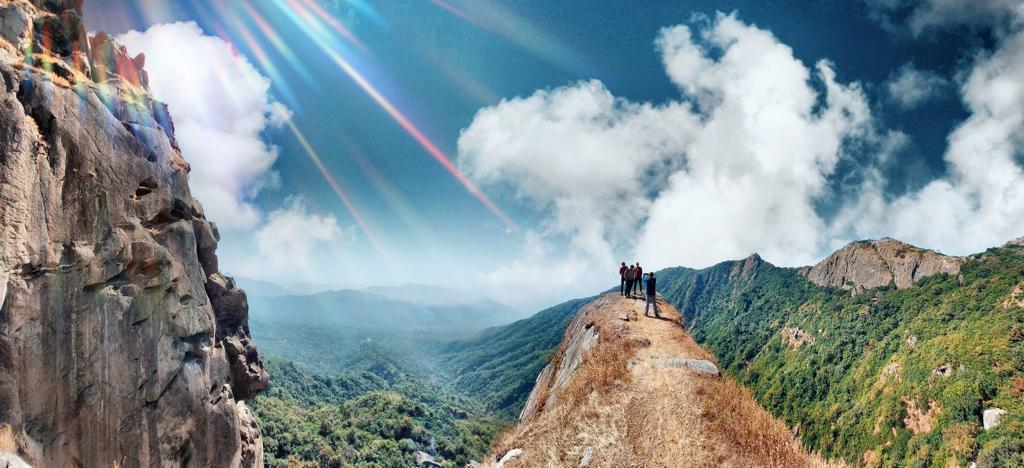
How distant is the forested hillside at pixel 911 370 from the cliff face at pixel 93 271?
176ft

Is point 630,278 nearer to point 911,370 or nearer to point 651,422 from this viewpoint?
point 651,422

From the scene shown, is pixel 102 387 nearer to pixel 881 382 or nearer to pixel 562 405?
pixel 562 405

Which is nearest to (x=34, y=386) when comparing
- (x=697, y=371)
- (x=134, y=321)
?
(x=134, y=321)

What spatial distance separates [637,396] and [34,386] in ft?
106

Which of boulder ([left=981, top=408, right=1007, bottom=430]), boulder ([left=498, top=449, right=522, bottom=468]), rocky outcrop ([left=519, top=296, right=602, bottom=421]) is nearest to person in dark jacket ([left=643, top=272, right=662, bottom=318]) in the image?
rocky outcrop ([left=519, top=296, right=602, bottom=421])

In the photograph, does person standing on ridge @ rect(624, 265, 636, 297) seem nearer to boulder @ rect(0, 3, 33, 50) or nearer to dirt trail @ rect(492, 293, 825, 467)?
dirt trail @ rect(492, 293, 825, 467)

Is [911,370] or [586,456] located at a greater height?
[911,370]

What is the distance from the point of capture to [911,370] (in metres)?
96.6

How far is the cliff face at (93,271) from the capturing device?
22703mm

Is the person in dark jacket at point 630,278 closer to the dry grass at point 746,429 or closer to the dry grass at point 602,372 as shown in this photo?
the dry grass at point 602,372

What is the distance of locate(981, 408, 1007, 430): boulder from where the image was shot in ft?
221

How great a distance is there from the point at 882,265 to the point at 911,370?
279 feet

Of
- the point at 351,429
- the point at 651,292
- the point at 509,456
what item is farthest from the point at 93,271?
the point at 351,429

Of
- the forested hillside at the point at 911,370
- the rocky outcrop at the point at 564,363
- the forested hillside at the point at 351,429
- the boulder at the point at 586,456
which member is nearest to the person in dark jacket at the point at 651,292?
the rocky outcrop at the point at 564,363
